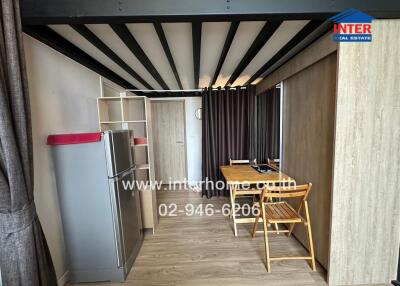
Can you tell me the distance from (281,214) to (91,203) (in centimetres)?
194

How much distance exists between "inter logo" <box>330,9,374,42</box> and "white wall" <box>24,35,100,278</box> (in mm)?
2413

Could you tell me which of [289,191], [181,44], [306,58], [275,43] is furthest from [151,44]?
[289,191]

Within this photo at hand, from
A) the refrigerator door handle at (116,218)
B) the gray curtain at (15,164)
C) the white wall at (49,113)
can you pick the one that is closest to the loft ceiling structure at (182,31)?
the white wall at (49,113)

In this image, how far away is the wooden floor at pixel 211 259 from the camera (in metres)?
1.66

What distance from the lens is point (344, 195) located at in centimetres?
150

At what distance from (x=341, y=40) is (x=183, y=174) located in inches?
152

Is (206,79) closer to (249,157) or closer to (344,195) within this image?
(249,157)

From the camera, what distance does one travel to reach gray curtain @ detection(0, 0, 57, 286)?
96cm

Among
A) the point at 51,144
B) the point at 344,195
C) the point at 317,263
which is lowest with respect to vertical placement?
the point at 317,263

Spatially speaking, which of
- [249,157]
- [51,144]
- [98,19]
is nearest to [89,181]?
[51,144]

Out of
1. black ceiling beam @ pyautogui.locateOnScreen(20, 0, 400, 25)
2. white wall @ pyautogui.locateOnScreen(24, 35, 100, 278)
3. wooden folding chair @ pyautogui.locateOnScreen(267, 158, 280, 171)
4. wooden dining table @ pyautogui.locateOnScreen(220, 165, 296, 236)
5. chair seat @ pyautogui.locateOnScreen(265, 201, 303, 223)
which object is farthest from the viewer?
wooden folding chair @ pyautogui.locateOnScreen(267, 158, 280, 171)

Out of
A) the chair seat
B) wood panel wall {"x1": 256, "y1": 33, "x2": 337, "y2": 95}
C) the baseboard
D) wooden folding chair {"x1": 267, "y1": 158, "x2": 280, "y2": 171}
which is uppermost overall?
wood panel wall {"x1": 256, "y1": 33, "x2": 337, "y2": 95}

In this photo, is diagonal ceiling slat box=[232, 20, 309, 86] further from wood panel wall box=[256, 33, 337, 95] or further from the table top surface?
the table top surface

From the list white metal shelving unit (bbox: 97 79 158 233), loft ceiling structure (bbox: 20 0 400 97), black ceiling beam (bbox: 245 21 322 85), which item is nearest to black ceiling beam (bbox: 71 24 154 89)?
loft ceiling structure (bbox: 20 0 400 97)
